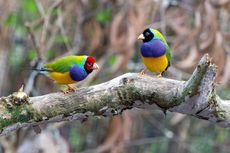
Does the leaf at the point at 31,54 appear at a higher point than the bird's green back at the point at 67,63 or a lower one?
lower

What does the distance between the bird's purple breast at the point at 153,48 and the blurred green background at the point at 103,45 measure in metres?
1.52

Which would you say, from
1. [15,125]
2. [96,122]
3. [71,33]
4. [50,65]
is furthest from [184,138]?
→ [15,125]

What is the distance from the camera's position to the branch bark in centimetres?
215

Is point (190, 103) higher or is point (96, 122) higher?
point (190, 103)

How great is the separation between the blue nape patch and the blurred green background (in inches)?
53.0

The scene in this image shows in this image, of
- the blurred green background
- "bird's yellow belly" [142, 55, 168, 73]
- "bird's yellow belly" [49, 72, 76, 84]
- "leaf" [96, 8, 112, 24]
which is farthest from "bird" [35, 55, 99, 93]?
"leaf" [96, 8, 112, 24]

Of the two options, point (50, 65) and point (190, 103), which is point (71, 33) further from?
point (190, 103)

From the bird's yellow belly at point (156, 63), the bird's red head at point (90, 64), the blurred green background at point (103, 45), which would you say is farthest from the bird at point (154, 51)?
the blurred green background at point (103, 45)

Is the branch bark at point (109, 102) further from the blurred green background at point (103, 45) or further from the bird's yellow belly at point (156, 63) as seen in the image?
the blurred green background at point (103, 45)

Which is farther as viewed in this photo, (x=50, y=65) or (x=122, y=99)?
(x=50, y=65)

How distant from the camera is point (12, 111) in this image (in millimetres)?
2158

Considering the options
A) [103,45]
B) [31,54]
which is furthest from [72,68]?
[31,54]

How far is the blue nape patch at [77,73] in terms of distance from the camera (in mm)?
2488

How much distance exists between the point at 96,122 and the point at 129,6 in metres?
1.33
